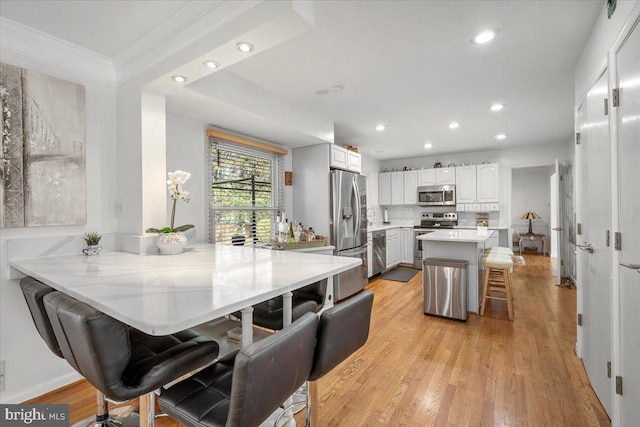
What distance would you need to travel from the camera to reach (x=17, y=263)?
177cm

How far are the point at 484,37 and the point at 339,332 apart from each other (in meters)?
2.24

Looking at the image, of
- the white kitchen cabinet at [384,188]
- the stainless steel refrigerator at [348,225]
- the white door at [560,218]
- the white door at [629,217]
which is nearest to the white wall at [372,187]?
the white kitchen cabinet at [384,188]

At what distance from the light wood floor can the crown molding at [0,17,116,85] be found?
225cm

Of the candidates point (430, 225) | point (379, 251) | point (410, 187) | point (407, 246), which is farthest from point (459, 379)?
point (410, 187)

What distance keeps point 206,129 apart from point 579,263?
3.59 meters

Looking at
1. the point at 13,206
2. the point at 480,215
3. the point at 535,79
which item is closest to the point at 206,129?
the point at 13,206

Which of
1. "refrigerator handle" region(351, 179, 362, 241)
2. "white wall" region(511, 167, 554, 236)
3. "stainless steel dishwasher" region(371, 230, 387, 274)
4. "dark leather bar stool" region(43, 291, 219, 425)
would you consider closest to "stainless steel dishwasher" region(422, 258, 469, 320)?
"refrigerator handle" region(351, 179, 362, 241)

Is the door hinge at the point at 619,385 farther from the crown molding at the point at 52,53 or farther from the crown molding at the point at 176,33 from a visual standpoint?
the crown molding at the point at 52,53

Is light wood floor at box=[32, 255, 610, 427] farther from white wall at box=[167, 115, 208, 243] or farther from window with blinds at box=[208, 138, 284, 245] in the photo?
window with blinds at box=[208, 138, 284, 245]

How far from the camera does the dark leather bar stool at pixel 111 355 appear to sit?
96 cm

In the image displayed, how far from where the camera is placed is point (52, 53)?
203 centimetres

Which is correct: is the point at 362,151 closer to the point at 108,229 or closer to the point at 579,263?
the point at 579,263

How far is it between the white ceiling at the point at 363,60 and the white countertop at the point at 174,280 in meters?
1.25

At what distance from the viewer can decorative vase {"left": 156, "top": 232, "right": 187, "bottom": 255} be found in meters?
2.10
